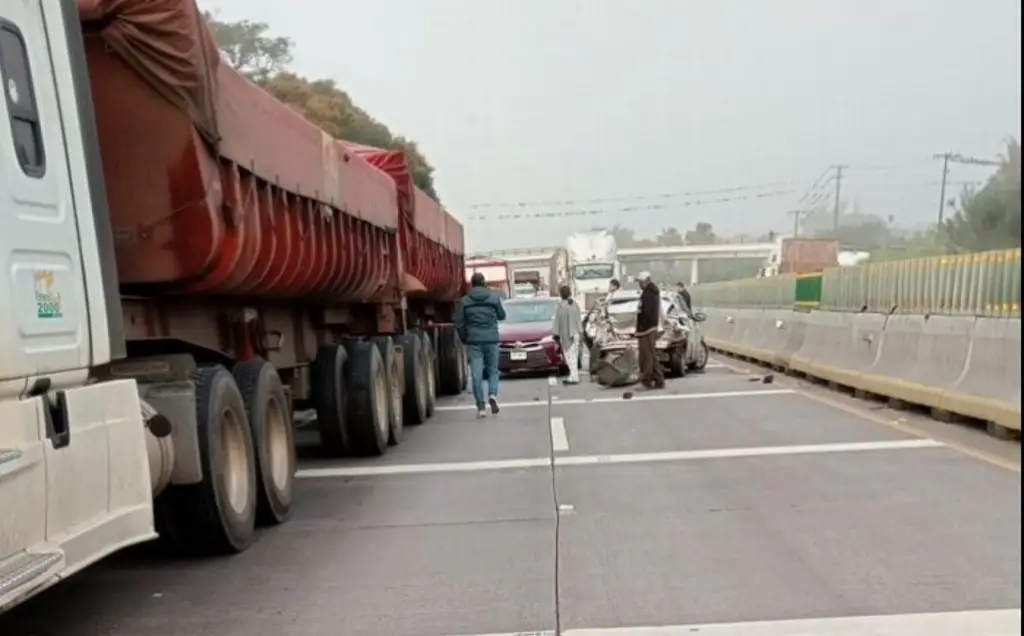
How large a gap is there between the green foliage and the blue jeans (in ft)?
129

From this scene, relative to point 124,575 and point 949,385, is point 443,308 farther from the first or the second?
point 124,575

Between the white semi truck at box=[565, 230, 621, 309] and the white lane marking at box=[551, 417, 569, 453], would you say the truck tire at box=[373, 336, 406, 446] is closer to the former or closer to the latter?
the white lane marking at box=[551, 417, 569, 453]

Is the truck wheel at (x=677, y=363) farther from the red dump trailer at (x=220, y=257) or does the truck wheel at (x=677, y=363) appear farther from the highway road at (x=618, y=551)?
the red dump trailer at (x=220, y=257)

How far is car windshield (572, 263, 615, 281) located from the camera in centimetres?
5806

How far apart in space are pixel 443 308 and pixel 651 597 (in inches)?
646

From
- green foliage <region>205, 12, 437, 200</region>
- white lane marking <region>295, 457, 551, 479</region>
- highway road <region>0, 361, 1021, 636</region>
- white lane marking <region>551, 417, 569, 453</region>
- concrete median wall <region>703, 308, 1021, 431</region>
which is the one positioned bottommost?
white lane marking <region>551, 417, 569, 453</region>

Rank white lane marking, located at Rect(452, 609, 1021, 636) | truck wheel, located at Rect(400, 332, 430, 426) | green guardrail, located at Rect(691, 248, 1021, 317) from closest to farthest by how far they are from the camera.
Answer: white lane marking, located at Rect(452, 609, 1021, 636), green guardrail, located at Rect(691, 248, 1021, 317), truck wheel, located at Rect(400, 332, 430, 426)

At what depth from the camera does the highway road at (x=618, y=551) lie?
596cm

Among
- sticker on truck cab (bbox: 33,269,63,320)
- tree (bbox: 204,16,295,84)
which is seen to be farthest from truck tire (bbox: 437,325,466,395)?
tree (bbox: 204,16,295,84)

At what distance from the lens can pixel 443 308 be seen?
22.4 m

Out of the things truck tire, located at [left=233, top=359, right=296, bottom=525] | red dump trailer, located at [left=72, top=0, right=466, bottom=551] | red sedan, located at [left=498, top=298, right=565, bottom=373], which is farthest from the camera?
red sedan, located at [left=498, top=298, right=565, bottom=373]

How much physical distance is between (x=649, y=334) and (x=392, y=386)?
6.38m

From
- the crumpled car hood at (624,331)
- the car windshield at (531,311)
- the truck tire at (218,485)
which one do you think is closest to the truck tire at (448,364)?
the crumpled car hood at (624,331)

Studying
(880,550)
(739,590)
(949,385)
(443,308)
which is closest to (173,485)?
(739,590)
